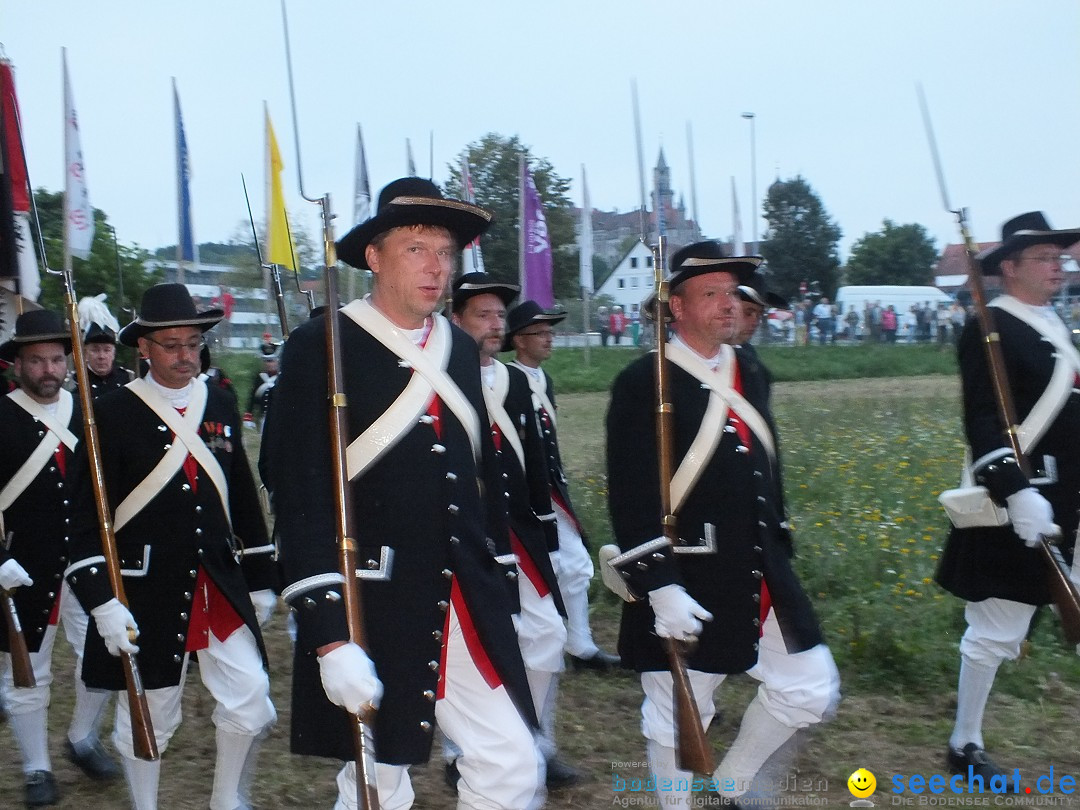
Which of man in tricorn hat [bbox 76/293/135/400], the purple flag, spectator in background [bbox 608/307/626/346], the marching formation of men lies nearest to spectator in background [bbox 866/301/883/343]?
spectator in background [bbox 608/307/626/346]

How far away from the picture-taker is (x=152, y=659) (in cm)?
481

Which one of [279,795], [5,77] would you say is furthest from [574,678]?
[5,77]

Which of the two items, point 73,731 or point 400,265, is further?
point 73,731

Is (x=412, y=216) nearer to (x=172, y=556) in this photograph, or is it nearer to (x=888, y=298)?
(x=172, y=556)

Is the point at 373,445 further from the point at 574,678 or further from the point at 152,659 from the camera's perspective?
the point at 574,678

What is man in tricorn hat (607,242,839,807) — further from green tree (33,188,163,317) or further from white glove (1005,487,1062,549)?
green tree (33,188,163,317)

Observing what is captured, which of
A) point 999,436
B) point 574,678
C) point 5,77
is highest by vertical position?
point 5,77

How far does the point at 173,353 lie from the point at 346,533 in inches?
78.3

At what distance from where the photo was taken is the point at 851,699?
641 cm

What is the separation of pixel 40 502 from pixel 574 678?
311cm

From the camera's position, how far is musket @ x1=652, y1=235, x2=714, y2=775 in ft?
13.3

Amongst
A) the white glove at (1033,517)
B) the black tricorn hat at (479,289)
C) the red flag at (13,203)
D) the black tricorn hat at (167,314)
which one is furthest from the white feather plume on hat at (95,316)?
the white glove at (1033,517)

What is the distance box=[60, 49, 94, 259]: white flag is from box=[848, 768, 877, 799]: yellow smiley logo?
437 centimetres

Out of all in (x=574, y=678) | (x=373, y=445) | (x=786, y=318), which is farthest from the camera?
(x=786, y=318)
